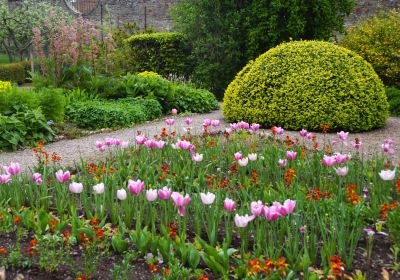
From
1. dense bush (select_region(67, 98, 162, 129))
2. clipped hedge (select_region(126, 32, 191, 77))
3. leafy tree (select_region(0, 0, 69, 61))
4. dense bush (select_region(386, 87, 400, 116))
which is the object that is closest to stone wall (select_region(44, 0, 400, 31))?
leafy tree (select_region(0, 0, 69, 61))

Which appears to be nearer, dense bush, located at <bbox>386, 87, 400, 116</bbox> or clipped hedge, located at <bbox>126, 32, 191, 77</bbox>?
dense bush, located at <bbox>386, 87, 400, 116</bbox>

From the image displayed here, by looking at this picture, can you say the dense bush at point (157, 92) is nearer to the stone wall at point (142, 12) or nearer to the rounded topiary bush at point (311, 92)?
the rounded topiary bush at point (311, 92)

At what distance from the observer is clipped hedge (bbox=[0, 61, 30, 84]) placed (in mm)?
16312

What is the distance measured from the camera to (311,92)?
7406 millimetres

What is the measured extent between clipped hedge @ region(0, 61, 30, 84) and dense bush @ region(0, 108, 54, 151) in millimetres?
10097

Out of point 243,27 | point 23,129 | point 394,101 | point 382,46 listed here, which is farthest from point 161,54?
point 23,129

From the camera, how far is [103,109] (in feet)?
26.6

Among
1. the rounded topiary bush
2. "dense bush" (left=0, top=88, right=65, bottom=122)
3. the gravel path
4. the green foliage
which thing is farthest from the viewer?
the green foliage

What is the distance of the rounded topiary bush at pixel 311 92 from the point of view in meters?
7.33

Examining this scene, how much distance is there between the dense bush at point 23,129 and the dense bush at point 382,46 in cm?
706

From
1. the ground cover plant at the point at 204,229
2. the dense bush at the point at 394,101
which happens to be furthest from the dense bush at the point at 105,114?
the dense bush at the point at 394,101

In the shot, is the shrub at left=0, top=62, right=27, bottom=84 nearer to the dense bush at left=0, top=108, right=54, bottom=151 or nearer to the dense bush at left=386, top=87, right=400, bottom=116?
the dense bush at left=0, top=108, right=54, bottom=151

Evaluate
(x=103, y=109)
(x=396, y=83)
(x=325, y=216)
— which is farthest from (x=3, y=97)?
(x=396, y=83)

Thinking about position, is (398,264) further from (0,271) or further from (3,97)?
(3,97)
